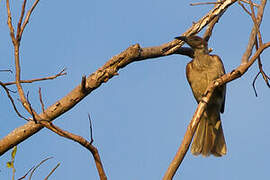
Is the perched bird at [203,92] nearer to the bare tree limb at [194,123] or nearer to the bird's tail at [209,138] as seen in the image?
the bird's tail at [209,138]

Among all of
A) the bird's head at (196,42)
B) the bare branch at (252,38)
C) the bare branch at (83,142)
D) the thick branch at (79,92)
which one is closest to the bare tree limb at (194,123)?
the bare branch at (252,38)

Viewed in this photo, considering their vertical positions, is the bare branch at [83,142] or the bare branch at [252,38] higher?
the bare branch at [252,38]

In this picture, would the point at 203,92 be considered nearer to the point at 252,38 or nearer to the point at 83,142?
the point at 252,38

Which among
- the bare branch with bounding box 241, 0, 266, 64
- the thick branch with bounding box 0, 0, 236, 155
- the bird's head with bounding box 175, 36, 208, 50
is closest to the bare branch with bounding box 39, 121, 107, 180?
the thick branch with bounding box 0, 0, 236, 155

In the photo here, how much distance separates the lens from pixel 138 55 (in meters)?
4.86

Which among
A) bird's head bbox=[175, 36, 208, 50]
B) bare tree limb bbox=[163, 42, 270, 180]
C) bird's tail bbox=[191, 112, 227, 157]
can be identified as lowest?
bird's tail bbox=[191, 112, 227, 157]

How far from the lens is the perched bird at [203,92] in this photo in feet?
19.1

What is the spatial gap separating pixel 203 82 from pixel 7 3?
339 cm

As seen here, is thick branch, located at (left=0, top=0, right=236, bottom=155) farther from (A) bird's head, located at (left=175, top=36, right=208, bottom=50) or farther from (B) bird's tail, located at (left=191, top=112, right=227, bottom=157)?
(B) bird's tail, located at (left=191, top=112, right=227, bottom=157)

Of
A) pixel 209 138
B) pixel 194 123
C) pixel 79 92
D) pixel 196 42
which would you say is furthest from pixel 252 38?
pixel 209 138

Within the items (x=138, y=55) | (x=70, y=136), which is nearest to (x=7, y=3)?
(x=70, y=136)

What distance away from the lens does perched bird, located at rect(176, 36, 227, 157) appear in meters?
5.83

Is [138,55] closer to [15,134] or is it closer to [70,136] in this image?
[15,134]

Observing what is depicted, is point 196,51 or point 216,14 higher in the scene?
point 216,14
